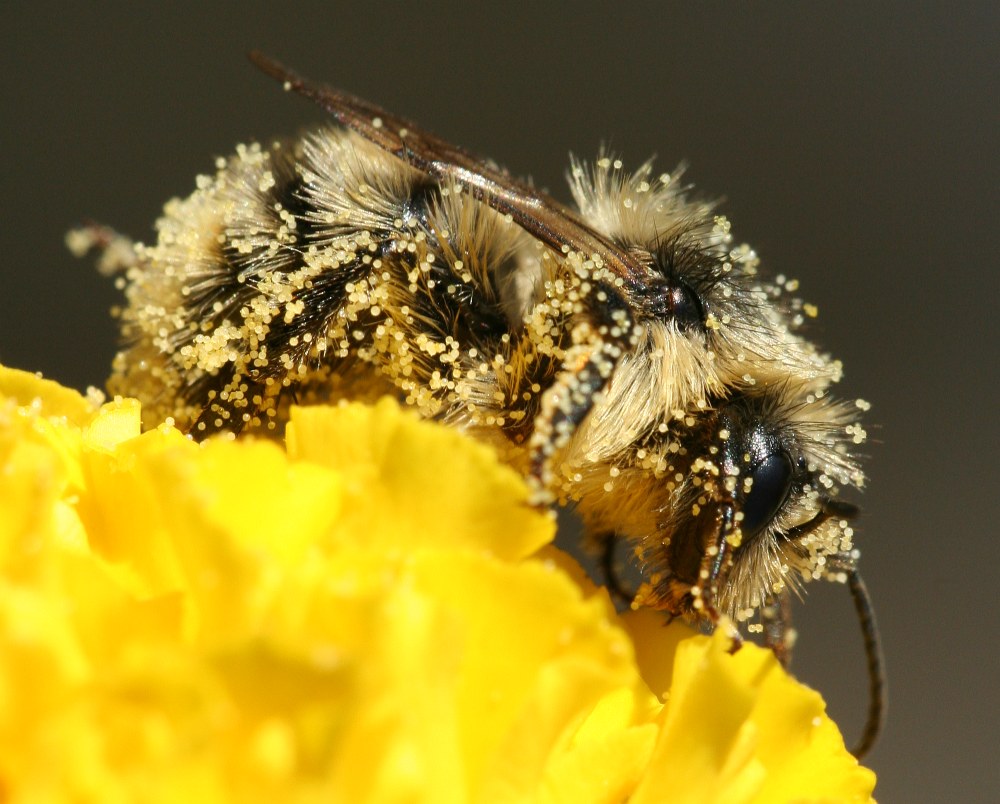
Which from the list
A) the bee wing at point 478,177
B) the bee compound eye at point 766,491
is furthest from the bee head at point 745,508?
the bee wing at point 478,177

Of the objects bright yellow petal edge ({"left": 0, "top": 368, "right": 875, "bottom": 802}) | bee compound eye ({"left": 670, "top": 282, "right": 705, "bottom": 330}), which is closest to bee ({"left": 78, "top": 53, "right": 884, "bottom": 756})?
bee compound eye ({"left": 670, "top": 282, "right": 705, "bottom": 330})

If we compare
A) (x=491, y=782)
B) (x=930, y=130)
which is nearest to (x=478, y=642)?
(x=491, y=782)

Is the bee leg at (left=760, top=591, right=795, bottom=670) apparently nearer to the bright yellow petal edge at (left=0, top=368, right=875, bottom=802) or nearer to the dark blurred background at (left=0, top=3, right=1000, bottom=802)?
the bright yellow petal edge at (left=0, top=368, right=875, bottom=802)

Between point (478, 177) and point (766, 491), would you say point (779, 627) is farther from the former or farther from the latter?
point (478, 177)

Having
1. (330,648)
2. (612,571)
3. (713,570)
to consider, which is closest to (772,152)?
(612,571)

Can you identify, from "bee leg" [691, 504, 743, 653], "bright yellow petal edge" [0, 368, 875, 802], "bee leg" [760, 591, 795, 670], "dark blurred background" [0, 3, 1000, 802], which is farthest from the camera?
"dark blurred background" [0, 3, 1000, 802]

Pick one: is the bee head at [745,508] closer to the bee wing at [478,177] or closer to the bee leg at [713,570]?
the bee leg at [713,570]
